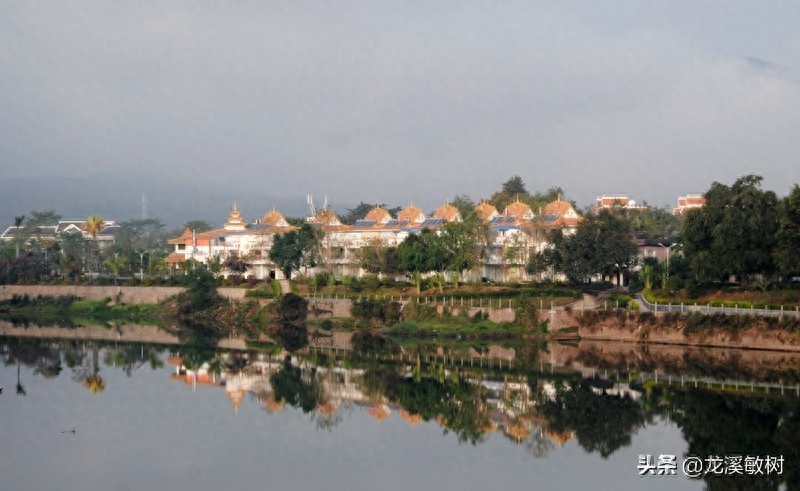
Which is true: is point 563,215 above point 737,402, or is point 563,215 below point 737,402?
above

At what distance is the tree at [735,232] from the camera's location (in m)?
41.3

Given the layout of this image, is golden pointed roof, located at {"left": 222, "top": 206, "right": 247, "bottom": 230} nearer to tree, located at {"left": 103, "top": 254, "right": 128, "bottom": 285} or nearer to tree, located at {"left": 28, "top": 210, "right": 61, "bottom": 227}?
tree, located at {"left": 103, "top": 254, "right": 128, "bottom": 285}

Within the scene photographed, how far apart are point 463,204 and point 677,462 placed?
64.2 metres

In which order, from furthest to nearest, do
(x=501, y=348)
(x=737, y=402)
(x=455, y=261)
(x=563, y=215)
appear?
(x=563, y=215) < (x=455, y=261) < (x=501, y=348) < (x=737, y=402)

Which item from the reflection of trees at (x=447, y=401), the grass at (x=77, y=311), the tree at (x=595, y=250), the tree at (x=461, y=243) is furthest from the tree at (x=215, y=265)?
the reflection of trees at (x=447, y=401)

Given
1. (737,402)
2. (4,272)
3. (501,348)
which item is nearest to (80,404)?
(501,348)

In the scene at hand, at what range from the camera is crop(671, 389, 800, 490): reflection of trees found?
75.3 feet

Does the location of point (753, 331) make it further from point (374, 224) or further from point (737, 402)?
point (374, 224)

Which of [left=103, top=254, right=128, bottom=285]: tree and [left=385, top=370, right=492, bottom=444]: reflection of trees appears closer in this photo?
[left=385, top=370, right=492, bottom=444]: reflection of trees

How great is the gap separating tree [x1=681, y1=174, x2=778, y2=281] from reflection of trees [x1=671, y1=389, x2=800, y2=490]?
1072 centimetres

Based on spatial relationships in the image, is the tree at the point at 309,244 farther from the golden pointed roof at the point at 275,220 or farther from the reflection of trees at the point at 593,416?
the reflection of trees at the point at 593,416

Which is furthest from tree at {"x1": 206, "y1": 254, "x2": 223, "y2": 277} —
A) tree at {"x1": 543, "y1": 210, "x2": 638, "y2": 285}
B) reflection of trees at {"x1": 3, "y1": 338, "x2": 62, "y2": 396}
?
tree at {"x1": 543, "y1": 210, "x2": 638, "y2": 285}

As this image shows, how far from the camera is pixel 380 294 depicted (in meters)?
54.8

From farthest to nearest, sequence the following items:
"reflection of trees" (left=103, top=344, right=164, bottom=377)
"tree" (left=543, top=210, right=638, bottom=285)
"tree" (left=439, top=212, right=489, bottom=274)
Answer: "tree" (left=439, top=212, right=489, bottom=274), "tree" (left=543, top=210, right=638, bottom=285), "reflection of trees" (left=103, top=344, right=164, bottom=377)
